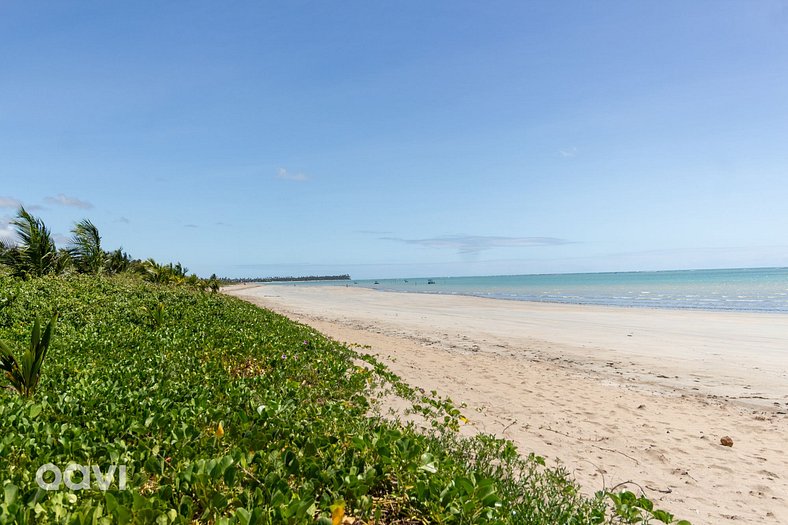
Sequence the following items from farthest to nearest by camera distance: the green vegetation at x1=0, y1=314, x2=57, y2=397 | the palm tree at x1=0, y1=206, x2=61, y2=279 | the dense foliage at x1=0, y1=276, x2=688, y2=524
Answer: the palm tree at x1=0, y1=206, x2=61, y2=279
the green vegetation at x1=0, y1=314, x2=57, y2=397
the dense foliage at x1=0, y1=276, x2=688, y2=524

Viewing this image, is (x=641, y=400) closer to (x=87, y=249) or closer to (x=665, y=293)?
(x=87, y=249)

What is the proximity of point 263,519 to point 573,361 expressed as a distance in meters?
11.5

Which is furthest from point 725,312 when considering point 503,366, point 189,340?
point 189,340

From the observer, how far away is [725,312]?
81.0 ft

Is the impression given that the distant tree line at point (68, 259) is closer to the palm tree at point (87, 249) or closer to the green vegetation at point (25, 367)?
the palm tree at point (87, 249)

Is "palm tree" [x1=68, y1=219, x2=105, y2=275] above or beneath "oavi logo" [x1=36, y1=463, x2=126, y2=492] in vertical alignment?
above

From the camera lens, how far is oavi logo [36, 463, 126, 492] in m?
2.67

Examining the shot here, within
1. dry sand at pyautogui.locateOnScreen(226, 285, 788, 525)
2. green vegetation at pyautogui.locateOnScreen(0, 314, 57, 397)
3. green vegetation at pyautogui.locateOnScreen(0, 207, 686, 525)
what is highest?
green vegetation at pyautogui.locateOnScreen(0, 314, 57, 397)

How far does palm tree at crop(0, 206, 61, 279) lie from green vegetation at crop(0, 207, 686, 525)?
15.7 meters

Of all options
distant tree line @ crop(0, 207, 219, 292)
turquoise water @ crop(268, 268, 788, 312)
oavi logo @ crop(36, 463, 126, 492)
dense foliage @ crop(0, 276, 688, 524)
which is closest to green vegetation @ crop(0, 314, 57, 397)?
dense foliage @ crop(0, 276, 688, 524)

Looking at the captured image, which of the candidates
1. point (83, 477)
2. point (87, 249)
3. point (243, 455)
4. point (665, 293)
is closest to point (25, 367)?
point (83, 477)

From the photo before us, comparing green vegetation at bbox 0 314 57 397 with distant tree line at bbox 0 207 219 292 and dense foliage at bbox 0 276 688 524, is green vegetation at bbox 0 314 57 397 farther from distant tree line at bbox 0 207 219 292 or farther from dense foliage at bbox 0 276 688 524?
distant tree line at bbox 0 207 219 292

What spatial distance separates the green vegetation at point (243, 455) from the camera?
262 centimetres

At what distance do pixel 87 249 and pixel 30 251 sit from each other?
225 inches
